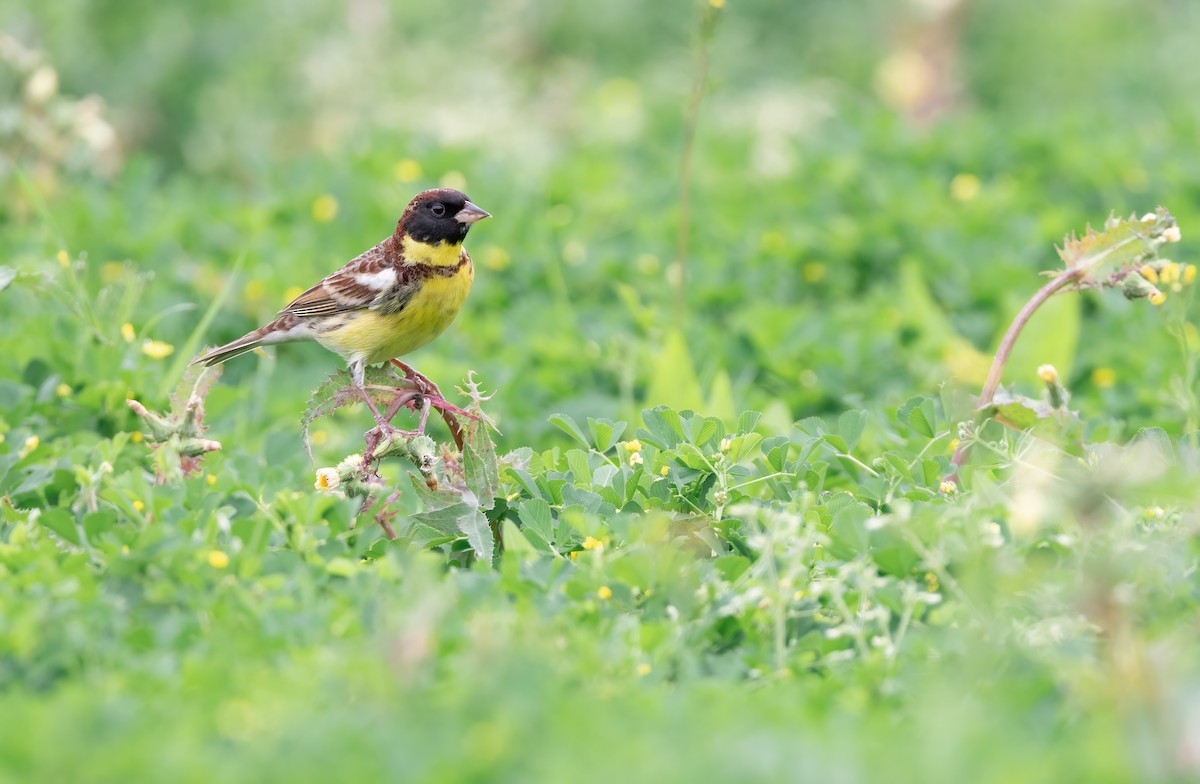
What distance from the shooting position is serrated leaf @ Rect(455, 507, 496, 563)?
339 centimetres

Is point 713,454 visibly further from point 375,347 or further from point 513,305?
point 513,305

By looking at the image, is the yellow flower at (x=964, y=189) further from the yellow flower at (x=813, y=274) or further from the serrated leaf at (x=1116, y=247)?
the serrated leaf at (x=1116, y=247)

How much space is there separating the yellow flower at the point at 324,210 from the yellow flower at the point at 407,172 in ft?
1.20

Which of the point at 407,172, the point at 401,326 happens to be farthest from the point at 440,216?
the point at 407,172

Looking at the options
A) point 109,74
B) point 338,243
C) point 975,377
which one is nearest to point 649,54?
point 109,74

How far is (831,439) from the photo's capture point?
12.1 ft

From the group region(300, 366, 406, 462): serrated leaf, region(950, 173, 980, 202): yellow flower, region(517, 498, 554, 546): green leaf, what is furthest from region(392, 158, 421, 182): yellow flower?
region(517, 498, 554, 546): green leaf

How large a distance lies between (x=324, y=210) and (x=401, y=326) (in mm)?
3144

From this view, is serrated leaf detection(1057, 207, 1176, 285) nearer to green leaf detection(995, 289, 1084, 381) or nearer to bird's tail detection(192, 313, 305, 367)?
green leaf detection(995, 289, 1084, 381)

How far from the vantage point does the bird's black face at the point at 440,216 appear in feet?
14.0

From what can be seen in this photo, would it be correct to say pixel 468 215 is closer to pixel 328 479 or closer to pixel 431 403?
pixel 431 403

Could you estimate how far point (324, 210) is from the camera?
7.13 m

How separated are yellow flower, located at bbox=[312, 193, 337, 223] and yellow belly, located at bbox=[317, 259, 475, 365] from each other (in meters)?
2.96

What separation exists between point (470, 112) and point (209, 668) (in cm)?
930
